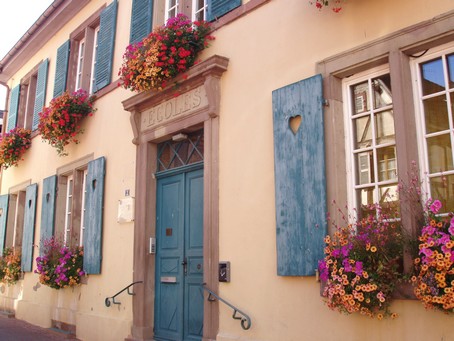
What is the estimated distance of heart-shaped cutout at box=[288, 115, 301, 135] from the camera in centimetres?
520

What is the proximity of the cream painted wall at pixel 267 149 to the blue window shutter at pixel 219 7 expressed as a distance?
0.70ft

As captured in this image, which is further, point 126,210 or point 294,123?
point 126,210

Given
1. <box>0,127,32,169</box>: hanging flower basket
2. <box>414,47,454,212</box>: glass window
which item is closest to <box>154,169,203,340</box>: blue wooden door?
<box>414,47,454,212</box>: glass window

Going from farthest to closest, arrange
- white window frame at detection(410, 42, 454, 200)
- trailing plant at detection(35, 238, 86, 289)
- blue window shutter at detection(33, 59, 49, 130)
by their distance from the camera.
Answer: blue window shutter at detection(33, 59, 49, 130) < trailing plant at detection(35, 238, 86, 289) < white window frame at detection(410, 42, 454, 200)

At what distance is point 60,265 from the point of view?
887 centimetres

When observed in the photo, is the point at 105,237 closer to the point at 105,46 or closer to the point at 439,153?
the point at 105,46

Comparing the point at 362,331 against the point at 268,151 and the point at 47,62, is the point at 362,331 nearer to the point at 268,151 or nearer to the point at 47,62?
the point at 268,151

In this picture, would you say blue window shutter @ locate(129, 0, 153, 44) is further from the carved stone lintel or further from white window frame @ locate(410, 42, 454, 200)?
white window frame @ locate(410, 42, 454, 200)

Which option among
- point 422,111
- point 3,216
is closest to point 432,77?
point 422,111

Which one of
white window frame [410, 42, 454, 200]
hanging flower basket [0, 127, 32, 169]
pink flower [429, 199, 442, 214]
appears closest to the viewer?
pink flower [429, 199, 442, 214]

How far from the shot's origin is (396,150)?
4.34m

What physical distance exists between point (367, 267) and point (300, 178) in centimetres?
117

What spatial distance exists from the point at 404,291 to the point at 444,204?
2.44 ft

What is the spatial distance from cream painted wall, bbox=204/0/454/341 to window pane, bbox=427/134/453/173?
1.01m
